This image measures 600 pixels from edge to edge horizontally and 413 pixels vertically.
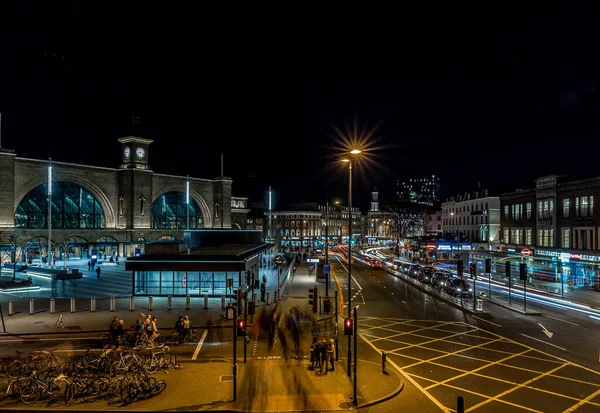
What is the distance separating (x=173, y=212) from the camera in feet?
291

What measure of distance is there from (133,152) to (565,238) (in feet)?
221

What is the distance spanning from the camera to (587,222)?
4250 cm

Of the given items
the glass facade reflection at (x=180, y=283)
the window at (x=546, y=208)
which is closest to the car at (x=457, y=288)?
the glass facade reflection at (x=180, y=283)

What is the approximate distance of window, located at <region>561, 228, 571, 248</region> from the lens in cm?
4544

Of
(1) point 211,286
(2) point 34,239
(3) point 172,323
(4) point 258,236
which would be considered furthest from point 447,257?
(2) point 34,239

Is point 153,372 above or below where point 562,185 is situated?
below

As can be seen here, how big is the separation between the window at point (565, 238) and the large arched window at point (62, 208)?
69.5 metres

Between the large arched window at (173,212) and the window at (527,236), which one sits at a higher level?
the large arched window at (173,212)

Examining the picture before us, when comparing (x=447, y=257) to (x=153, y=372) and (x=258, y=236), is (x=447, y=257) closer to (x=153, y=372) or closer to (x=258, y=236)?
(x=258, y=236)

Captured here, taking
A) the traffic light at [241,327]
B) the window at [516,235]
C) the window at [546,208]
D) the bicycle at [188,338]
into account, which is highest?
the window at [546,208]

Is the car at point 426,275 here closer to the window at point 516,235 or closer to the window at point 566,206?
the window at point 566,206

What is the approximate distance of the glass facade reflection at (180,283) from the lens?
1276 inches

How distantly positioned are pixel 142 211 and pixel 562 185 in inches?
2545

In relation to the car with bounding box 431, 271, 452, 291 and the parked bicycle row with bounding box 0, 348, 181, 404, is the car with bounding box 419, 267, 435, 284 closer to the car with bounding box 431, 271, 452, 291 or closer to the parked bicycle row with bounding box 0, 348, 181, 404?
the car with bounding box 431, 271, 452, 291
